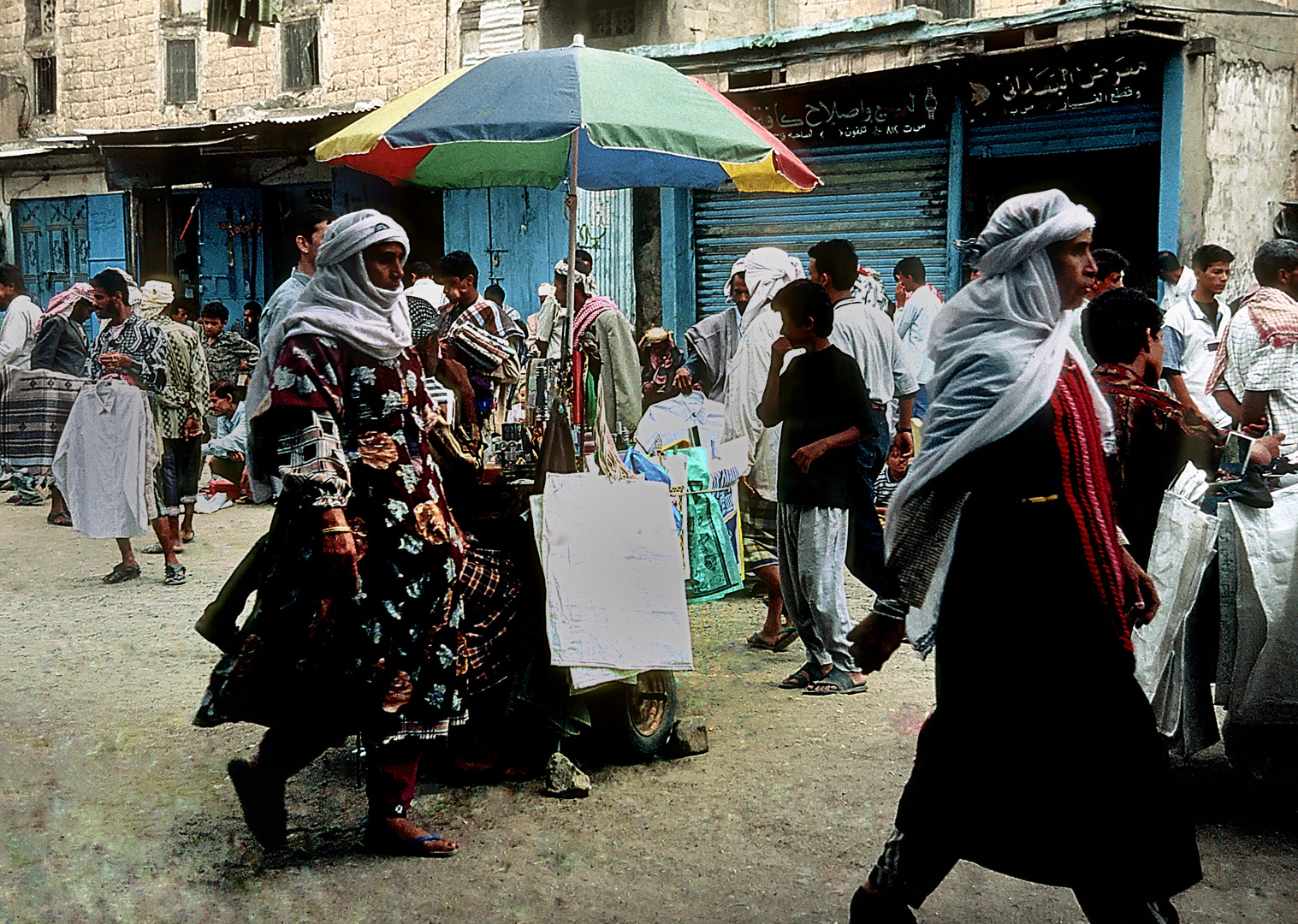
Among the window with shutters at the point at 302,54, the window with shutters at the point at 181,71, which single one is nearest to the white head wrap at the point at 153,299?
the window with shutters at the point at 302,54

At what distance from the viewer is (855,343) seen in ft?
21.7

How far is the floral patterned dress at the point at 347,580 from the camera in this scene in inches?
150

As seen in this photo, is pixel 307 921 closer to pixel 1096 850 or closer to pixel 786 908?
pixel 786 908

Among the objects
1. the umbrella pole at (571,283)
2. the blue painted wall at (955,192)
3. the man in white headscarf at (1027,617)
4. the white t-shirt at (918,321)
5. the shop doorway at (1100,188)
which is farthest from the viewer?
the shop doorway at (1100,188)

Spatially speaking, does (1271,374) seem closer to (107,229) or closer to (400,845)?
(400,845)

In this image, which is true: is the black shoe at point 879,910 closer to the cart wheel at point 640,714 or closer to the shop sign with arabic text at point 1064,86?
the cart wheel at point 640,714

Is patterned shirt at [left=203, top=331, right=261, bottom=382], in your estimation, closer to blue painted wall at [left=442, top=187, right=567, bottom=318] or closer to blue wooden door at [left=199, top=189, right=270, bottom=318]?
blue painted wall at [left=442, top=187, right=567, bottom=318]

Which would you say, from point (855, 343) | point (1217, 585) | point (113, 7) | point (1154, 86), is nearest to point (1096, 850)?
point (1217, 585)

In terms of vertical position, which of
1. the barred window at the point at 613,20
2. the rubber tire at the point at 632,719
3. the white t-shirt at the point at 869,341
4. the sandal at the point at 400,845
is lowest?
the sandal at the point at 400,845

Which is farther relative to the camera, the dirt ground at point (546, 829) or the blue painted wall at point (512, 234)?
the blue painted wall at point (512, 234)

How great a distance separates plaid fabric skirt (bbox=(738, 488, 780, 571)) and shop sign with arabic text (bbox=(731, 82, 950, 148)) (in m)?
6.61

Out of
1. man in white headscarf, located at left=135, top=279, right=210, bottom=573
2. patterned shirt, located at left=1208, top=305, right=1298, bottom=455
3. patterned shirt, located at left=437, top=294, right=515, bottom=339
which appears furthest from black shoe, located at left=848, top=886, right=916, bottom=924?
man in white headscarf, located at left=135, top=279, right=210, bottom=573

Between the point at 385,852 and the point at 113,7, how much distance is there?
69.0 ft

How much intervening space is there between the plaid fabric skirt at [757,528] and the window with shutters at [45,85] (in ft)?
65.2
